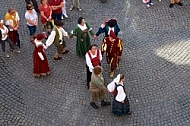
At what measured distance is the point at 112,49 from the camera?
12.0m

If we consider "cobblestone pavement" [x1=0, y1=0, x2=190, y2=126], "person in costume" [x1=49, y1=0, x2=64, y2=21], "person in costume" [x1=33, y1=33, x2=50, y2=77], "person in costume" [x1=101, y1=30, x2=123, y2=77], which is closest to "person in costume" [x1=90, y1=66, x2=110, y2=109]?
"cobblestone pavement" [x1=0, y1=0, x2=190, y2=126]

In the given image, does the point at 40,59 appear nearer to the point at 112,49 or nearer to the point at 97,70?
the point at 112,49

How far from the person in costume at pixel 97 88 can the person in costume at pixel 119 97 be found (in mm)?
232

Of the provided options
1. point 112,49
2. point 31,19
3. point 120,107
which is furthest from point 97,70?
point 31,19

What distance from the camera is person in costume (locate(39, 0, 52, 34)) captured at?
43.3 ft

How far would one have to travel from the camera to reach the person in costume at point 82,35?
40.6 feet

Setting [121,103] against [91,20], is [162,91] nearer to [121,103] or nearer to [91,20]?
[121,103]

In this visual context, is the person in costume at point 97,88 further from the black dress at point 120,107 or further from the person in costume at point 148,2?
the person in costume at point 148,2

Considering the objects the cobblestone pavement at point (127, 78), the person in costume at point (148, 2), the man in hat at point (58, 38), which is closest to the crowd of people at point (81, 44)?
the man in hat at point (58, 38)

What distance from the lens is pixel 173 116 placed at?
36.7 ft

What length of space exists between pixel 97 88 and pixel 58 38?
2.37 m

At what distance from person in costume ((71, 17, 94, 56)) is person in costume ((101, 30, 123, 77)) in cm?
74

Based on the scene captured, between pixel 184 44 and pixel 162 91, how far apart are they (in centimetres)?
232

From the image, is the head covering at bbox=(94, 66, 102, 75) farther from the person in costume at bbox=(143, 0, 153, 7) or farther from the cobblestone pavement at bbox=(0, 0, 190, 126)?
the person in costume at bbox=(143, 0, 153, 7)
